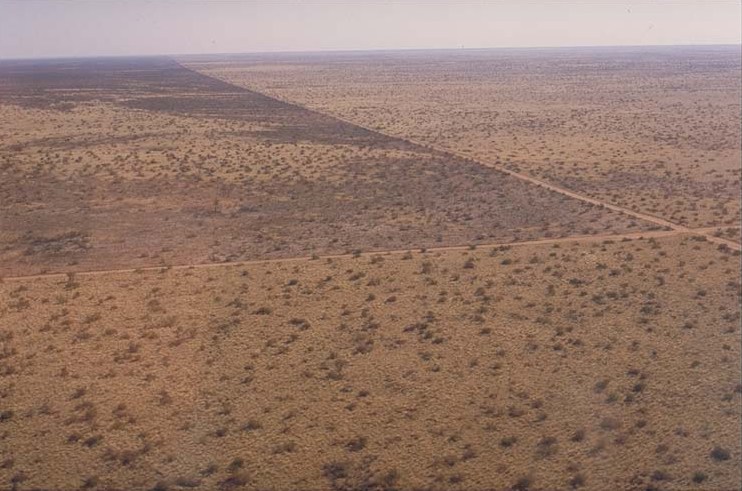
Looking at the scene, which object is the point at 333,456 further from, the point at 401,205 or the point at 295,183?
the point at 295,183

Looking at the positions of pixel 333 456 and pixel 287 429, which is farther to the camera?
pixel 287 429

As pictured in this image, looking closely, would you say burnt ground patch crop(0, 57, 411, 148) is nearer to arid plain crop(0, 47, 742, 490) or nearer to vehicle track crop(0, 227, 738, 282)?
arid plain crop(0, 47, 742, 490)

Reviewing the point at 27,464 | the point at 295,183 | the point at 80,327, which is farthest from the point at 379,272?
the point at 295,183

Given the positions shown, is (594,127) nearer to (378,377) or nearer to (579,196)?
(579,196)

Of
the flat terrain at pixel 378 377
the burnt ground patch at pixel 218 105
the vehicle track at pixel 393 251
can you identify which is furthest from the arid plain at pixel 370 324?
the burnt ground patch at pixel 218 105

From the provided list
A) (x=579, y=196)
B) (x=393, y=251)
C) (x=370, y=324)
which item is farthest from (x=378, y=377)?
(x=579, y=196)

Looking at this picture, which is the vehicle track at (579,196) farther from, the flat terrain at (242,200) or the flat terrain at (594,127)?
the flat terrain at (242,200)
